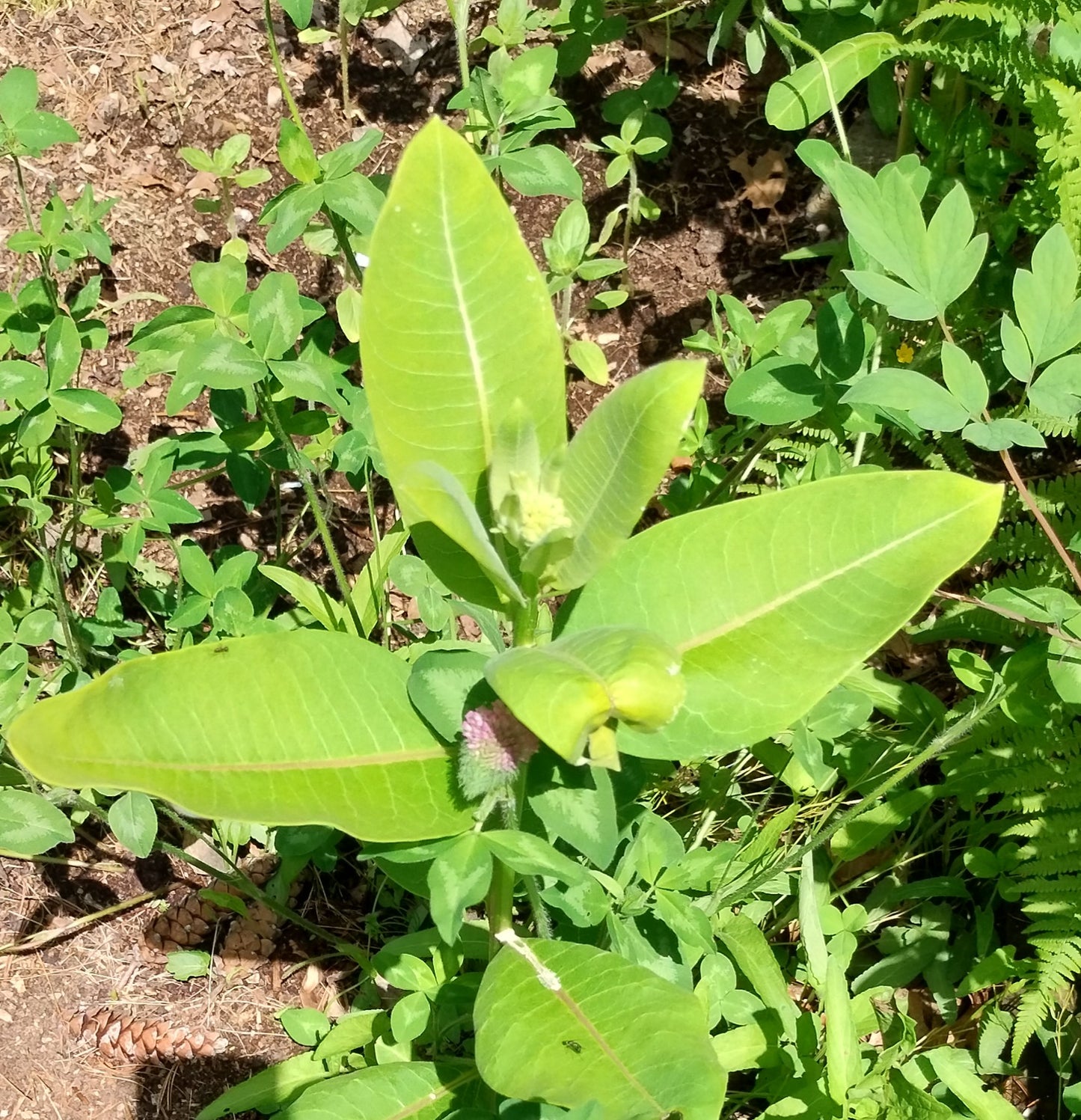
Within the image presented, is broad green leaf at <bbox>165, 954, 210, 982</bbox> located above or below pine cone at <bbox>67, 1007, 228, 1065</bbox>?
above

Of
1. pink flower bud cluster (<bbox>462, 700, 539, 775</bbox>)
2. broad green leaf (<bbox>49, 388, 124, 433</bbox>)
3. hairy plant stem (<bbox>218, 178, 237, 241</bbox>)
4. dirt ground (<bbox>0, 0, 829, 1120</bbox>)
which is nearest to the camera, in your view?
pink flower bud cluster (<bbox>462, 700, 539, 775</bbox>)

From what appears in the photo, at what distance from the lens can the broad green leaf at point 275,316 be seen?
6.63 feet

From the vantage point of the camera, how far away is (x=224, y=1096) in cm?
223

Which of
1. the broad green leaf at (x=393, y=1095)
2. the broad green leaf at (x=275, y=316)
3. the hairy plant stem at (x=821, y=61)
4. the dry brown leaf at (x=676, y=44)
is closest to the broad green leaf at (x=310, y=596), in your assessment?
the broad green leaf at (x=275, y=316)

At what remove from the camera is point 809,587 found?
1.24 metres

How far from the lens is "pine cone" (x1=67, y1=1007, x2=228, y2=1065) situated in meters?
2.58

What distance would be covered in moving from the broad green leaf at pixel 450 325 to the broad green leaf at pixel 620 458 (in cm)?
13

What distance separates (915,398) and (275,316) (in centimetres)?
119

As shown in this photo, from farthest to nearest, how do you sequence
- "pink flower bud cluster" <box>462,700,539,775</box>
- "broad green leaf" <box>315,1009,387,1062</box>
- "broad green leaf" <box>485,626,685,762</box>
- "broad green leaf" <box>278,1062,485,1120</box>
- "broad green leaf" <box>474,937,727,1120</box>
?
"broad green leaf" <box>315,1009,387,1062</box> < "broad green leaf" <box>278,1062,485,1120</box> < "broad green leaf" <box>474,937,727,1120</box> < "pink flower bud cluster" <box>462,700,539,775</box> < "broad green leaf" <box>485,626,685,762</box>

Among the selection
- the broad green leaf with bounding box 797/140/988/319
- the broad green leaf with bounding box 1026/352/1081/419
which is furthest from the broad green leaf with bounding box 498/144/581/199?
the broad green leaf with bounding box 1026/352/1081/419

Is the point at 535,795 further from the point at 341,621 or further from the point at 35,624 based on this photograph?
the point at 35,624

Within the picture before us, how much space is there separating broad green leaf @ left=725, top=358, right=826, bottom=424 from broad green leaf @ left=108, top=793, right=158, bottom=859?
56.1 inches

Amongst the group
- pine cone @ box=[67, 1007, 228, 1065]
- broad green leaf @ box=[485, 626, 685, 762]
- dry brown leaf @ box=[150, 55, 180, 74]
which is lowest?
pine cone @ box=[67, 1007, 228, 1065]

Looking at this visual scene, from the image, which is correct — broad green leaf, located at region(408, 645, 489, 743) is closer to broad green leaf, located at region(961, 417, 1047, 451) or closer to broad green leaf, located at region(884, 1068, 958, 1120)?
broad green leaf, located at region(961, 417, 1047, 451)
